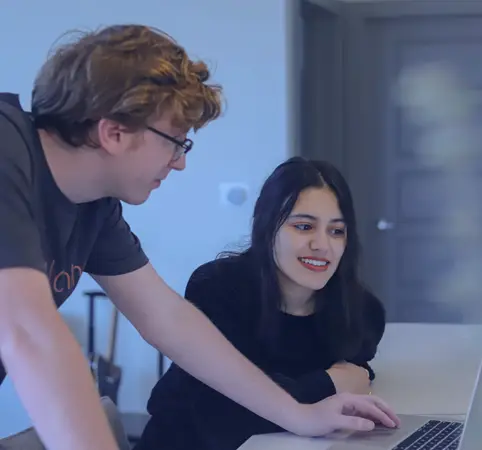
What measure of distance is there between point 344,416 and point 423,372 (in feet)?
1.75

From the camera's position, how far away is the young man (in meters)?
0.81

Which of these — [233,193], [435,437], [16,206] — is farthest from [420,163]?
[16,206]

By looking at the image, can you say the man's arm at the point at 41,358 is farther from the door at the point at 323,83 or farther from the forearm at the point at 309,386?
the door at the point at 323,83

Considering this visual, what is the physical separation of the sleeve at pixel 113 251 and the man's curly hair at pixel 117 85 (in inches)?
9.8

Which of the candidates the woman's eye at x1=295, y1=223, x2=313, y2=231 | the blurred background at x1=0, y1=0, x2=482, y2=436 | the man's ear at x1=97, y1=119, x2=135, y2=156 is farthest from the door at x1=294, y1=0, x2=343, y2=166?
the man's ear at x1=97, y1=119, x2=135, y2=156

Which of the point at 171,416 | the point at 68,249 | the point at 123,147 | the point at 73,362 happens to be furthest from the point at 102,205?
the point at 171,416

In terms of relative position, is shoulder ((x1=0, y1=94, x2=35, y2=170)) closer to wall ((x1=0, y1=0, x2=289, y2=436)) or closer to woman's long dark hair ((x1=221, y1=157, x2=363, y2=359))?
woman's long dark hair ((x1=221, y1=157, x2=363, y2=359))

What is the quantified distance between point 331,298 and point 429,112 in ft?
8.10

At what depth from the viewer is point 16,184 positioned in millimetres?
916

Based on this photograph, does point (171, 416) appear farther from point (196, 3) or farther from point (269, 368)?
point (196, 3)

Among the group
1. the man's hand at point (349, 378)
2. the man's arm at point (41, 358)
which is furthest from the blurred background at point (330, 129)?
the man's arm at point (41, 358)

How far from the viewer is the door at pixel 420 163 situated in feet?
13.0

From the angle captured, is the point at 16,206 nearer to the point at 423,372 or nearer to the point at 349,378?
the point at 349,378

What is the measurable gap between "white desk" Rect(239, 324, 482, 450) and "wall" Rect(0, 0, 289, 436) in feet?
5.13
